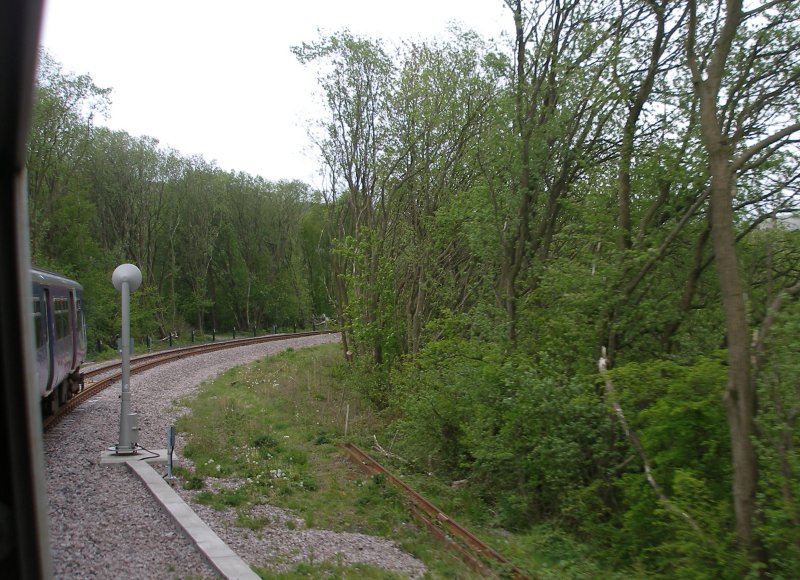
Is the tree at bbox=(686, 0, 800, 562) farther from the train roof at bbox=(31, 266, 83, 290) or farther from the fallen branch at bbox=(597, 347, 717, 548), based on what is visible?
the train roof at bbox=(31, 266, 83, 290)

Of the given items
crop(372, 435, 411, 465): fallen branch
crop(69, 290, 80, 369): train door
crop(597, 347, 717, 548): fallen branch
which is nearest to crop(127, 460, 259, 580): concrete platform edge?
crop(597, 347, 717, 548): fallen branch

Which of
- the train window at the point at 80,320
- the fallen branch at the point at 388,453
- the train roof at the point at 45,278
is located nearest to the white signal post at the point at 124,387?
the train roof at the point at 45,278

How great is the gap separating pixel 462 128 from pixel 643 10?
909 cm

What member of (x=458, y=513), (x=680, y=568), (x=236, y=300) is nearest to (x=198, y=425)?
(x=458, y=513)

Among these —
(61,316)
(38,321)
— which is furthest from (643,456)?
(61,316)

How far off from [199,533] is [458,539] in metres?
3.45

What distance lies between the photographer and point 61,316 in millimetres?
14539

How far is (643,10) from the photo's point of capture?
A: 1193 centimetres

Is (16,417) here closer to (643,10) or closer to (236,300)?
(643,10)

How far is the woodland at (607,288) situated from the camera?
25.0 feet

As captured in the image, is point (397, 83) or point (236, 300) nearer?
point (397, 83)

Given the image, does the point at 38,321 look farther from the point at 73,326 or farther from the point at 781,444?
the point at 781,444

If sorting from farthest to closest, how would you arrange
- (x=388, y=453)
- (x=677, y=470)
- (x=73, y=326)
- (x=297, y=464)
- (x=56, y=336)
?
(x=73, y=326) < (x=388, y=453) < (x=56, y=336) < (x=297, y=464) < (x=677, y=470)

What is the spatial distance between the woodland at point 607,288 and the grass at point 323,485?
0.69 meters
